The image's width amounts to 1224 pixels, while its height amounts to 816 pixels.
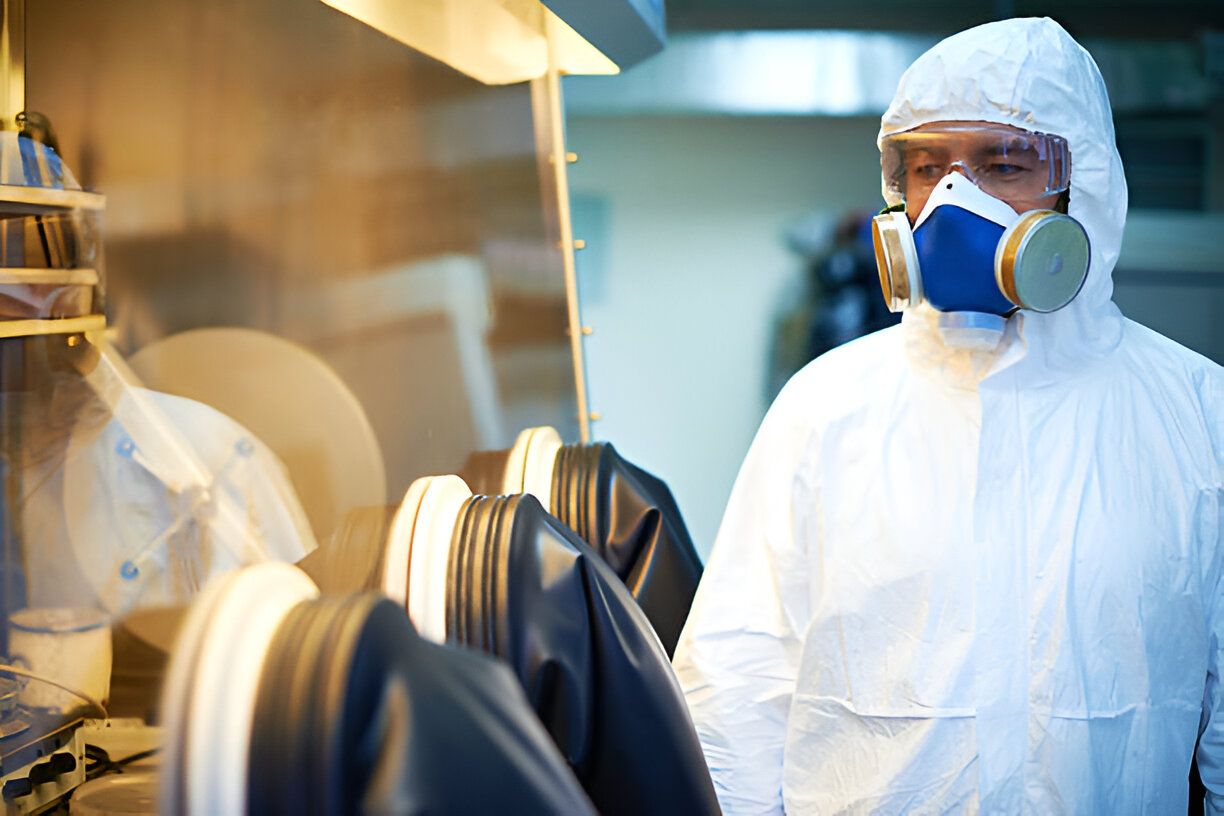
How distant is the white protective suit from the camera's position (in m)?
1.32

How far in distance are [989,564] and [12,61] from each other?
1113mm

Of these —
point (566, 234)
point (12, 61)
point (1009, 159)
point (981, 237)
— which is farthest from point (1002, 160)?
point (12, 61)

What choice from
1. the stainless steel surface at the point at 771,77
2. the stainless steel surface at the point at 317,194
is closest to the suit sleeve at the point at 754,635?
the stainless steel surface at the point at 317,194

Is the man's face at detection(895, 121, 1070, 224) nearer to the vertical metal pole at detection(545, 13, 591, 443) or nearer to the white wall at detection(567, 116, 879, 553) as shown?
the vertical metal pole at detection(545, 13, 591, 443)

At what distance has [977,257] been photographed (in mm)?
1368

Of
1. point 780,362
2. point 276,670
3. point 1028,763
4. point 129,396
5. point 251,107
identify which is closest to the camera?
point 276,670

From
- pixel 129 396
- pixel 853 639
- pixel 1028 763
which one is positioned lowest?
pixel 1028 763

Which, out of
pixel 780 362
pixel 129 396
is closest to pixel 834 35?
pixel 780 362

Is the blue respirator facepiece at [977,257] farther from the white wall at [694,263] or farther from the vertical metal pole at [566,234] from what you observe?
the white wall at [694,263]

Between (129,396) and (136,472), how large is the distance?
0.14 feet

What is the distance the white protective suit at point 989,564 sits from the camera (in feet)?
4.33

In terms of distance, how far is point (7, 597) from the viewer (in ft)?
1.96

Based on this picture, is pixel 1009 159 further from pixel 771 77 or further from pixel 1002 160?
pixel 771 77

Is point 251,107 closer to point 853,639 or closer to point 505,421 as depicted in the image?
point 505,421
